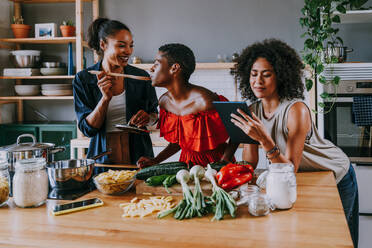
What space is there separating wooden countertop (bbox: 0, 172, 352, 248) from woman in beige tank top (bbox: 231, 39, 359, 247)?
43cm

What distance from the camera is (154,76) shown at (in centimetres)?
197

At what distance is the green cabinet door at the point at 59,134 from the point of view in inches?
167

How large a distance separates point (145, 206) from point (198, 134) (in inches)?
26.4

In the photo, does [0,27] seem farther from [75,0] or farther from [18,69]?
[75,0]

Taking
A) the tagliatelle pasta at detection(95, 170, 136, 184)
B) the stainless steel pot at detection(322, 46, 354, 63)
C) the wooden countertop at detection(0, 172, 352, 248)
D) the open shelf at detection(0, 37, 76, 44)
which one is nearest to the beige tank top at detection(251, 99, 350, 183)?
the wooden countertop at detection(0, 172, 352, 248)

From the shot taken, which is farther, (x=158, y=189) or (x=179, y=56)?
(x=179, y=56)

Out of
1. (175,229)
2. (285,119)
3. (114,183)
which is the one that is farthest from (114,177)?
(285,119)

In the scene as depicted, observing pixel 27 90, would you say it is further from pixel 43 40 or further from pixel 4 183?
pixel 4 183

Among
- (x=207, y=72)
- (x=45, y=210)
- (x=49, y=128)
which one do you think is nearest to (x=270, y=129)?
(x=45, y=210)

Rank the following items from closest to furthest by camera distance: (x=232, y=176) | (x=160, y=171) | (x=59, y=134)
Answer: (x=232, y=176), (x=160, y=171), (x=59, y=134)

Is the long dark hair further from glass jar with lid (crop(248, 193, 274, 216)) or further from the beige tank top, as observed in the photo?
glass jar with lid (crop(248, 193, 274, 216))

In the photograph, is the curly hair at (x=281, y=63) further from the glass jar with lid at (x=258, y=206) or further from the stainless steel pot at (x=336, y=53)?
the stainless steel pot at (x=336, y=53)

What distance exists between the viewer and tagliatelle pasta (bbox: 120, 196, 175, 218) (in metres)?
1.39

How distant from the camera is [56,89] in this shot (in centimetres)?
423
